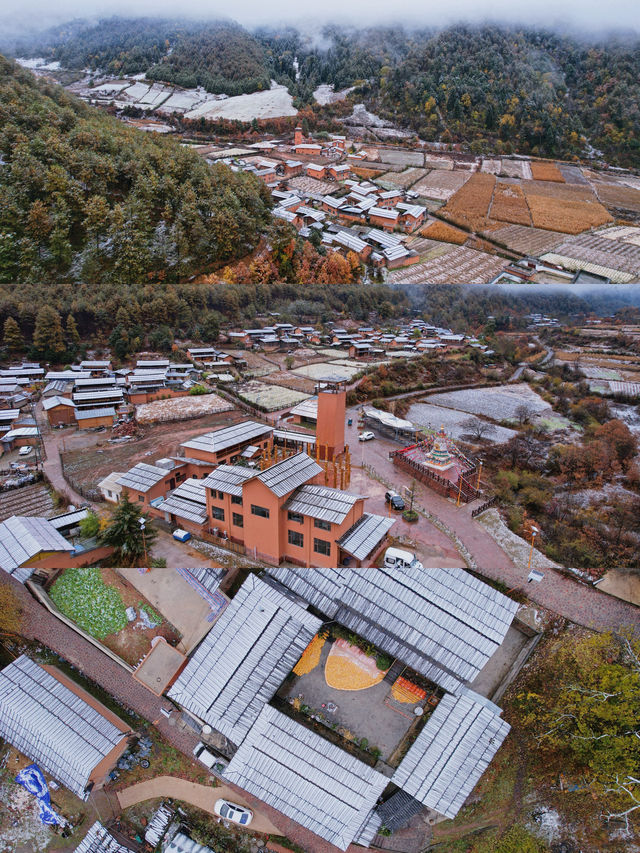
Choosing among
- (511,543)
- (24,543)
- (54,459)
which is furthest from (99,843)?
(54,459)

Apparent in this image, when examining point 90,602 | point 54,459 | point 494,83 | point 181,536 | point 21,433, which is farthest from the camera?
point 494,83

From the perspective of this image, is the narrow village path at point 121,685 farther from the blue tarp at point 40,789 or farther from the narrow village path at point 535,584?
the narrow village path at point 535,584

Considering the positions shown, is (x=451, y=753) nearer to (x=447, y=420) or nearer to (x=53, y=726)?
(x=53, y=726)

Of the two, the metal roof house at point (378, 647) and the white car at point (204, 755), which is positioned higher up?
the metal roof house at point (378, 647)

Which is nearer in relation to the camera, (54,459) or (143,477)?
(143,477)

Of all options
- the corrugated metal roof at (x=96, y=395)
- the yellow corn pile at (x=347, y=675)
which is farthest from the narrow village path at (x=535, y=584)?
the corrugated metal roof at (x=96, y=395)
